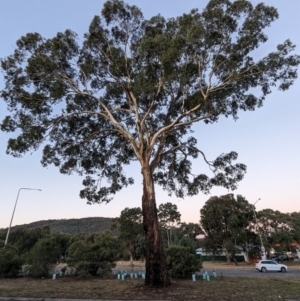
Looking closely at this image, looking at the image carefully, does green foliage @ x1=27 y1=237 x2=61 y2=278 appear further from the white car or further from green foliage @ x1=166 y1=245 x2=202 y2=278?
the white car

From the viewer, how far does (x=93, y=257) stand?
1798 centimetres

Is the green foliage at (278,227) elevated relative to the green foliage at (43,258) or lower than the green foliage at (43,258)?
elevated

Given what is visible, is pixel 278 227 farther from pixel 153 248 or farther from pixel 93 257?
pixel 153 248

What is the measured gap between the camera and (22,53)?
15109 millimetres

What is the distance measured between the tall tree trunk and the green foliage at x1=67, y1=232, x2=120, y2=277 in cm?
721

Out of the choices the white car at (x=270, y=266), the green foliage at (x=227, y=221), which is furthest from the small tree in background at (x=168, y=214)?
the white car at (x=270, y=266)

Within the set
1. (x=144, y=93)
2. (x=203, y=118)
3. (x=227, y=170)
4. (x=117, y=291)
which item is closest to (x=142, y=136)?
(x=144, y=93)

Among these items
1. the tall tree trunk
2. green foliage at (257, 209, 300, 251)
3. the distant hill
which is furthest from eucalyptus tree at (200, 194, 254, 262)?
the distant hill

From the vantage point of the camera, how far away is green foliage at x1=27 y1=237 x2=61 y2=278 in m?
17.8

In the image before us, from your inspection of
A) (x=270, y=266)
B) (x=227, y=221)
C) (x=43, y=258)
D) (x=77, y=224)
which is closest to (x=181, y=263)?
(x=43, y=258)

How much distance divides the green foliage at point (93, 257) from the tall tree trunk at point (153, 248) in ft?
23.7

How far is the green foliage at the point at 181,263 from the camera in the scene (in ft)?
52.7

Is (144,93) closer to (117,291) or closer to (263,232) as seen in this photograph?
(117,291)

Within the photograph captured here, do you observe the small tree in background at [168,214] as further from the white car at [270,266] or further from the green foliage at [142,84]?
the green foliage at [142,84]
